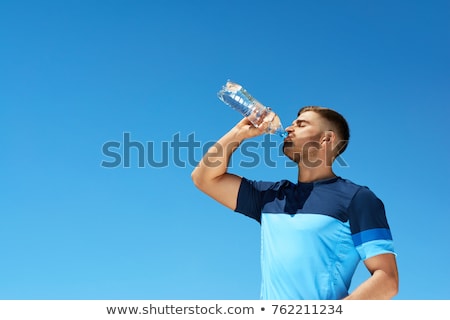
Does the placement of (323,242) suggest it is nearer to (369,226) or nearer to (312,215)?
(312,215)

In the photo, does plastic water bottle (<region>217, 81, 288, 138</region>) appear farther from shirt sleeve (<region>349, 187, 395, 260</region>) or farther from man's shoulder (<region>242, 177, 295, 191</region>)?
shirt sleeve (<region>349, 187, 395, 260</region>)

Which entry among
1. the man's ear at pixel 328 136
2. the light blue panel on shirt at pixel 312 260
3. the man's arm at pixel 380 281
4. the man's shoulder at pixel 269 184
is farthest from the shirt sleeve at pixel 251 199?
the man's arm at pixel 380 281

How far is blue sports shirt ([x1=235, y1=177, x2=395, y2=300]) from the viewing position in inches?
151

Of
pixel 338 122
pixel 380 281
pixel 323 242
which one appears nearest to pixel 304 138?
pixel 338 122

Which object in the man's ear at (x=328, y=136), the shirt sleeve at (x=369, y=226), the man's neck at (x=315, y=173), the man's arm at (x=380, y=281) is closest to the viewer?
the man's arm at (x=380, y=281)

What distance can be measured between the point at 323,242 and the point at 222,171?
1037 mm

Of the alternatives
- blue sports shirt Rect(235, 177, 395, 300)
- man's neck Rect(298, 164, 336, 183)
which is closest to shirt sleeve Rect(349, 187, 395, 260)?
blue sports shirt Rect(235, 177, 395, 300)

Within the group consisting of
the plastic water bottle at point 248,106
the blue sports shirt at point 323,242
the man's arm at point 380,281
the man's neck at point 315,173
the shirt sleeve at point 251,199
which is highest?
the plastic water bottle at point 248,106

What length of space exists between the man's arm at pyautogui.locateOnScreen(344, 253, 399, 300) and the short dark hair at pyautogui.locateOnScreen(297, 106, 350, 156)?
1.08 meters

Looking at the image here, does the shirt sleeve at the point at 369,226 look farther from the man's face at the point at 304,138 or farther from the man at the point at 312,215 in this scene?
the man's face at the point at 304,138

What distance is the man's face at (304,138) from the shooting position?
14.4 feet

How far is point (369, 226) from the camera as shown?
3805 mm
